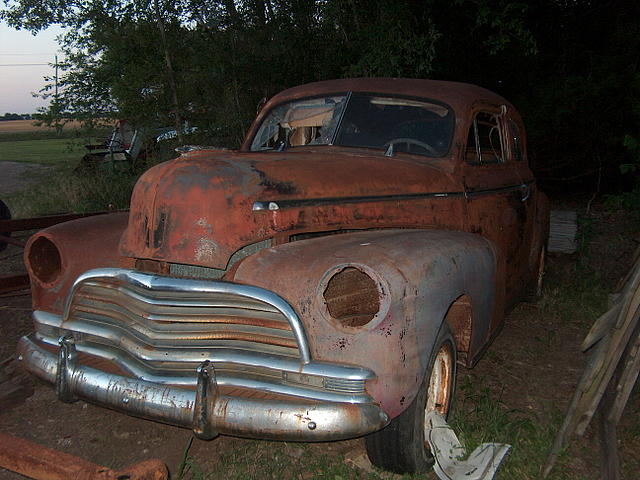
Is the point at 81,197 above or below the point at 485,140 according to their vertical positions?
below

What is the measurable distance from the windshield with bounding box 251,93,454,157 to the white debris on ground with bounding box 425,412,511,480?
5.04ft

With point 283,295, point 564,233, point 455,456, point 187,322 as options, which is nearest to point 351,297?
point 283,295

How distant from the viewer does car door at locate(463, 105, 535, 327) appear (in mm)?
3500

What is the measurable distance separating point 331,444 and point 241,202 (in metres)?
1.25

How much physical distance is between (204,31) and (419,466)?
Answer: 872cm

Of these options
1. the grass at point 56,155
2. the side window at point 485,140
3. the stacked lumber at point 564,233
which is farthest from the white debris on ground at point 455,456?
the grass at point 56,155

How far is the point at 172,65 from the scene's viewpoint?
30.9 ft

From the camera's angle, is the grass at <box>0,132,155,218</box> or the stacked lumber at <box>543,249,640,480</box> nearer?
the stacked lumber at <box>543,249,640,480</box>

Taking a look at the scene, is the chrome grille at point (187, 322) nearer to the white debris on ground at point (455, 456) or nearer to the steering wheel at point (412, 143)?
the white debris on ground at point (455, 456)

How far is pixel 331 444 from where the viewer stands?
111 inches

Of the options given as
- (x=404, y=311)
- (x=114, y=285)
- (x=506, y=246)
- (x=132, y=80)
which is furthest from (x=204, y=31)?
(x=404, y=311)

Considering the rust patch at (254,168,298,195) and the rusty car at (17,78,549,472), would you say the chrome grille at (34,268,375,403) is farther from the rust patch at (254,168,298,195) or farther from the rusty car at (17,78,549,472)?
the rust patch at (254,168,298,195)

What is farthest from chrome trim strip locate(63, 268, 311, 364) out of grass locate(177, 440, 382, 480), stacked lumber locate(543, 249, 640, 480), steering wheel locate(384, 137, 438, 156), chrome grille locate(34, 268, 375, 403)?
steering wheel locate(384, 137, 438, 156)

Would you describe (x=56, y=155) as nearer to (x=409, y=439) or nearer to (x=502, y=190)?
(x=502, y=190)
